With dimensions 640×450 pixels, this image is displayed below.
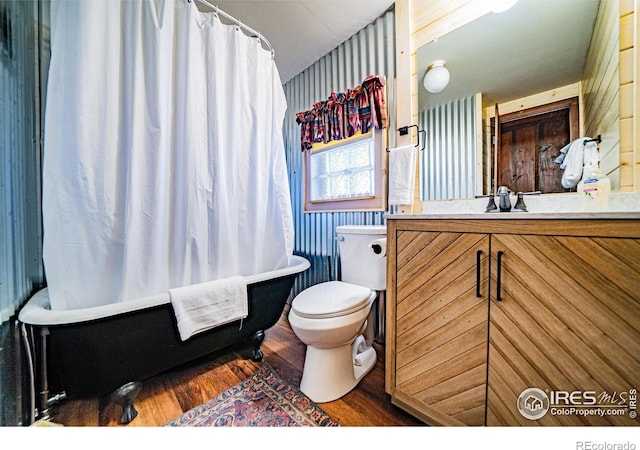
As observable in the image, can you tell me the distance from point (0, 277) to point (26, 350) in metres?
0.28

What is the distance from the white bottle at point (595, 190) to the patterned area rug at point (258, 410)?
129 centimetres

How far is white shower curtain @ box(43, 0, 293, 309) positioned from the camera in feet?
2.79

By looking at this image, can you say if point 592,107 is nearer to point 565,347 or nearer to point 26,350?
point 565,347

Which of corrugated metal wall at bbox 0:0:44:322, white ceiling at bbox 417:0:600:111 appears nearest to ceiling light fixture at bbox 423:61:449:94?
white ceiling at bbox 417:0:600:111

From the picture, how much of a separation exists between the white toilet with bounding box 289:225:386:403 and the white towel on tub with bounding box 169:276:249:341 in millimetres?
299

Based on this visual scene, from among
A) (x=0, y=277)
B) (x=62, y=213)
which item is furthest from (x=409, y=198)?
(x=0, y=277)

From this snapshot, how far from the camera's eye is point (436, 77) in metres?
1.28

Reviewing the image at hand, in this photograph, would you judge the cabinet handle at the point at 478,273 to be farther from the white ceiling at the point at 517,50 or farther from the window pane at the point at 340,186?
the window pane at the point at 340,186

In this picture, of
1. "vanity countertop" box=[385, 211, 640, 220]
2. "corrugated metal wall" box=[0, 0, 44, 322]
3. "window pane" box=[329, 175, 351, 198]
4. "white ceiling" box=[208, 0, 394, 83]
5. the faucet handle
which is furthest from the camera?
"window pane" box=[329, 175, 351, 198]

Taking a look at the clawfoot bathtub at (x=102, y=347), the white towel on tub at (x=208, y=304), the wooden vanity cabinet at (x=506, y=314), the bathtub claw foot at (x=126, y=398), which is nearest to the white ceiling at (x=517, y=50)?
the wooden vanity cabinet at (x=506, y=314)

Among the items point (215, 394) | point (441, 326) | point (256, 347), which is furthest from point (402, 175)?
point (215, 394)

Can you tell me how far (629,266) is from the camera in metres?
0.55

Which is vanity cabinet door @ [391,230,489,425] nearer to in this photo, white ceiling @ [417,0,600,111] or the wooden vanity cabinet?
the wooden vanity cabinet

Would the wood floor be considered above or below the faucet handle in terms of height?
below
